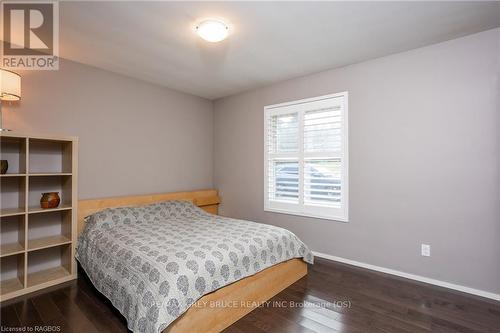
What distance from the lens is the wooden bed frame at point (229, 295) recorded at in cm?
179

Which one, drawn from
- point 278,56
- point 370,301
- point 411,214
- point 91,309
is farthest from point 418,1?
point 91,309

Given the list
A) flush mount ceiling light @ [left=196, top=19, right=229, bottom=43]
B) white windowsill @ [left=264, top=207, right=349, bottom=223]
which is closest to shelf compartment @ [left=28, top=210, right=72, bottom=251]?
flush mount ceiling light @ [left=196, top=19, right=229, bottom=43]

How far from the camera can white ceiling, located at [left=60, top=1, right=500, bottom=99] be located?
2.03 m

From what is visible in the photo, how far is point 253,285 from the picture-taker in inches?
88.1

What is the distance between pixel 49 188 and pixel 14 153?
48 centimetres

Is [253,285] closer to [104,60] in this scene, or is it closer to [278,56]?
[278,56]

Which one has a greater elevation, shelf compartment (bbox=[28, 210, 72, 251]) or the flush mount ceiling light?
the flush mount ceiling light

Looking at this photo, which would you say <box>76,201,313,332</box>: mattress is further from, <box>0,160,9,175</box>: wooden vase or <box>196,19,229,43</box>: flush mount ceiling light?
<box>196,19,229,43</box>: flush mount ceiling light

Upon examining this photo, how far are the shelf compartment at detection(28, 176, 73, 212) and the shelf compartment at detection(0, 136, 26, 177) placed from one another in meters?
0.17

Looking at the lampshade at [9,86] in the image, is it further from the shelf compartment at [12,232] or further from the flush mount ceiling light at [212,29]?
the flush mount ceiling light at [212,29]

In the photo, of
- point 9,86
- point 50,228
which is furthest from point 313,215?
point 9,86

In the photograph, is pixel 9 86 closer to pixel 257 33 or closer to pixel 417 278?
pixel 257 33

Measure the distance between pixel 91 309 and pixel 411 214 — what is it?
10.5 ft

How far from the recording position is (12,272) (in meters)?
2.60
